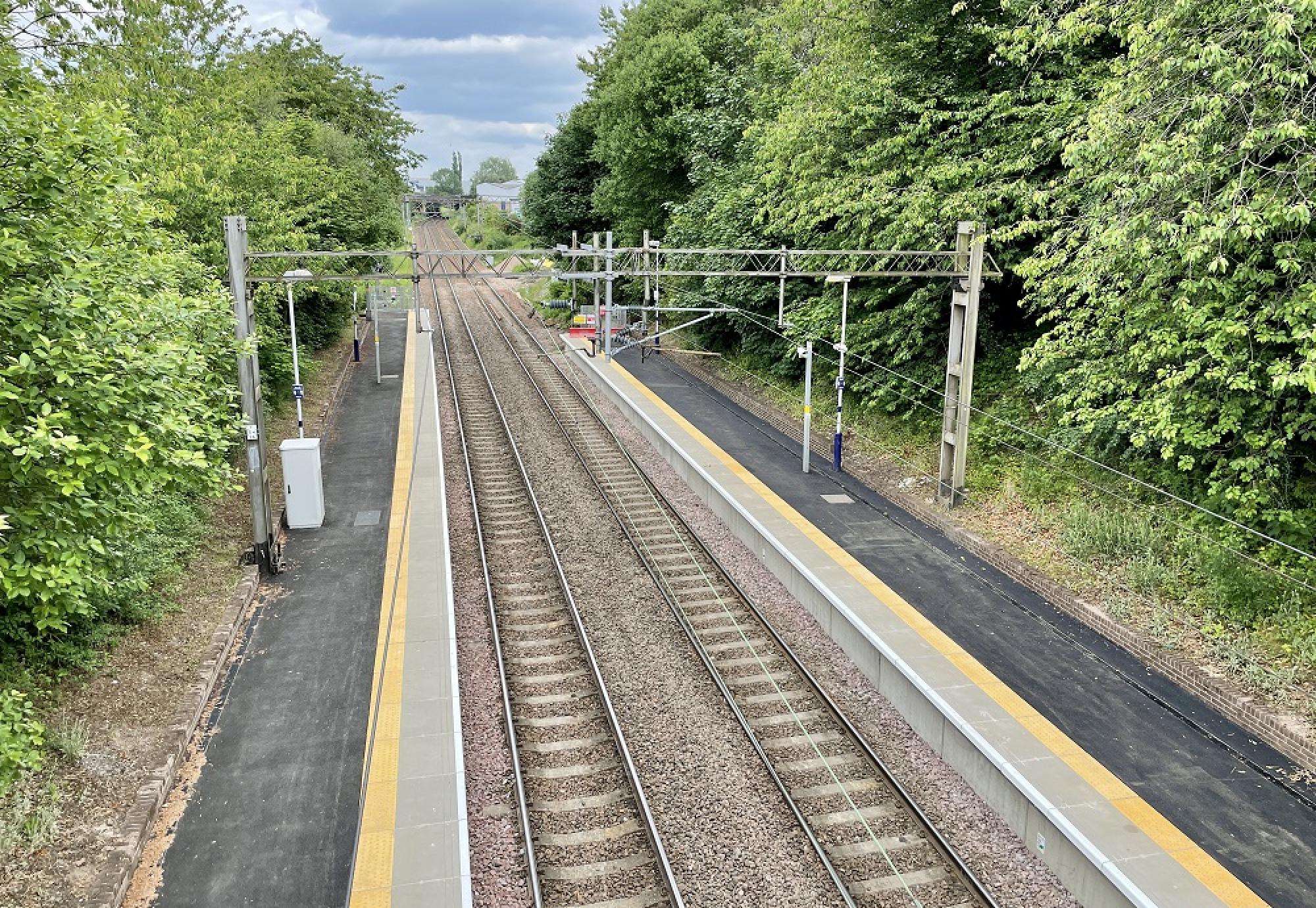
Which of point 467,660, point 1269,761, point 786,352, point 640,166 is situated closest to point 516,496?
point 467,660

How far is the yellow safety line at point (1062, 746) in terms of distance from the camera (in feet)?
25.3

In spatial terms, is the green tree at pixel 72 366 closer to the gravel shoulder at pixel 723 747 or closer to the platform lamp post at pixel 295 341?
the gravel shoulder at pixel 723 747

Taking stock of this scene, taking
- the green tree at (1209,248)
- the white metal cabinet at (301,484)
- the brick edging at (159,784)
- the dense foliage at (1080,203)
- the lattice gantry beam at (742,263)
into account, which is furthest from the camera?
the white metal cabinet at (301,484)

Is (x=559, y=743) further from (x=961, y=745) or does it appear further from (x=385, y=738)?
(x=961, y=745)

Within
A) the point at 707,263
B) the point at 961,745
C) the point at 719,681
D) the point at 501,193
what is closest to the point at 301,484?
the point at 719,681

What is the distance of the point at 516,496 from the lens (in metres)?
19.0

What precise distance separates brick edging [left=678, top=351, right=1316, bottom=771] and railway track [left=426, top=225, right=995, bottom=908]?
4.07m

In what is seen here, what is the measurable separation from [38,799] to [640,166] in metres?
33.5

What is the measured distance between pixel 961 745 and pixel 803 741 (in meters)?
1.70

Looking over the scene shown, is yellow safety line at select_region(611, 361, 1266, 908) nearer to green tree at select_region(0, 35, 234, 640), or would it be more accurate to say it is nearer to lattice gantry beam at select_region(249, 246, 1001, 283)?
lattice gantry beam at select_region(249, 246, 1001, 283)

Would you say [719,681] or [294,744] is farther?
[719,681]

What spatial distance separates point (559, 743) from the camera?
1028cm

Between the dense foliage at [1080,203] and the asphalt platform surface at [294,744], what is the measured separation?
1041cm

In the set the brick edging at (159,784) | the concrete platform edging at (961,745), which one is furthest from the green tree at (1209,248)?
the brick edging at (159,784)
